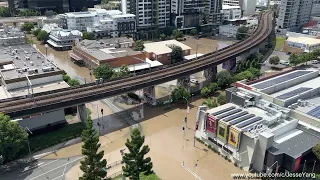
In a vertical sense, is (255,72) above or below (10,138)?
above

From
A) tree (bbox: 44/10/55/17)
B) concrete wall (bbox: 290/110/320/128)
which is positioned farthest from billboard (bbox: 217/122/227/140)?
tree (bbox: 44/10/55/17)

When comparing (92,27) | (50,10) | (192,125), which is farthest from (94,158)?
(50,10)

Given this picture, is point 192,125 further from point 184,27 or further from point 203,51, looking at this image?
point 184,27

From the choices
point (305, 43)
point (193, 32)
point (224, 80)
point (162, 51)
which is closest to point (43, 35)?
point (162, 51)

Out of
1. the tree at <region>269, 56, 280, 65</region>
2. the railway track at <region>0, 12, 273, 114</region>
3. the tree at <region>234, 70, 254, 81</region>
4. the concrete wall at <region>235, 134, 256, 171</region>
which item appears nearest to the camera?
the concrete wall at <region>235, 134, 256, 171</region>

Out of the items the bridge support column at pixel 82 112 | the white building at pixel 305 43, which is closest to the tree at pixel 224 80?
the bridge support column at pixel 82 112

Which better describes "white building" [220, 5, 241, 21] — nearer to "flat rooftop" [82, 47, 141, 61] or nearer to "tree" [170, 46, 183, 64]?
"tree" [170, 46, 183, 64]

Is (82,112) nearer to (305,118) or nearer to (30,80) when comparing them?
(30,80)
